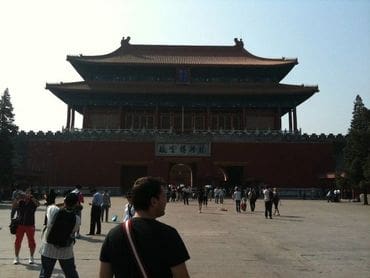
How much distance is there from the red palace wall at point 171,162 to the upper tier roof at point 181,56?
7.03 meters

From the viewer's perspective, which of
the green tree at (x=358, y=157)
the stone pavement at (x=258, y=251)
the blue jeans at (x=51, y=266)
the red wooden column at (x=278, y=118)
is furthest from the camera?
the red wooden column at (x=278, y=118)

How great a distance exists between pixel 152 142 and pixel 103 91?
5.47m

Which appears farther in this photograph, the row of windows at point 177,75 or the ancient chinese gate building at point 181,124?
the row of windows at point 177,75

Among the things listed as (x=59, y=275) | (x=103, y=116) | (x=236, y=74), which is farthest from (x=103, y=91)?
(x=59, y=275)

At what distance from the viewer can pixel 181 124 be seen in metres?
38.4

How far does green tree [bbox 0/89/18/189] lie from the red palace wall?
15.9 ft

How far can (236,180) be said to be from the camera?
38.2 metres

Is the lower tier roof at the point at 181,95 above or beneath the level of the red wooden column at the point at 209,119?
above

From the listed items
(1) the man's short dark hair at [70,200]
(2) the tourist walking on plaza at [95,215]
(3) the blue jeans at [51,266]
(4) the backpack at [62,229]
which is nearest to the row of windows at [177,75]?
(2) the tourist walking on plaza at [95,215]

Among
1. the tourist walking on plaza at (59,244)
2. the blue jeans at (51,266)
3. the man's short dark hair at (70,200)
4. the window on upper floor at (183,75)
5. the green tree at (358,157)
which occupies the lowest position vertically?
the blue jeans at (51,266)

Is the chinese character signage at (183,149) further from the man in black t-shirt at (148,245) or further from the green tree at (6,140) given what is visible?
the man in black t-shirt at (148,245)

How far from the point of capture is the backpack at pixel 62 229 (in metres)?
5.16

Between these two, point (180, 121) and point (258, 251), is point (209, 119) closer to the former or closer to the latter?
point (180, 121)

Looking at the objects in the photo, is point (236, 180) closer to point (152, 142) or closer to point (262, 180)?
point (262, 180)
